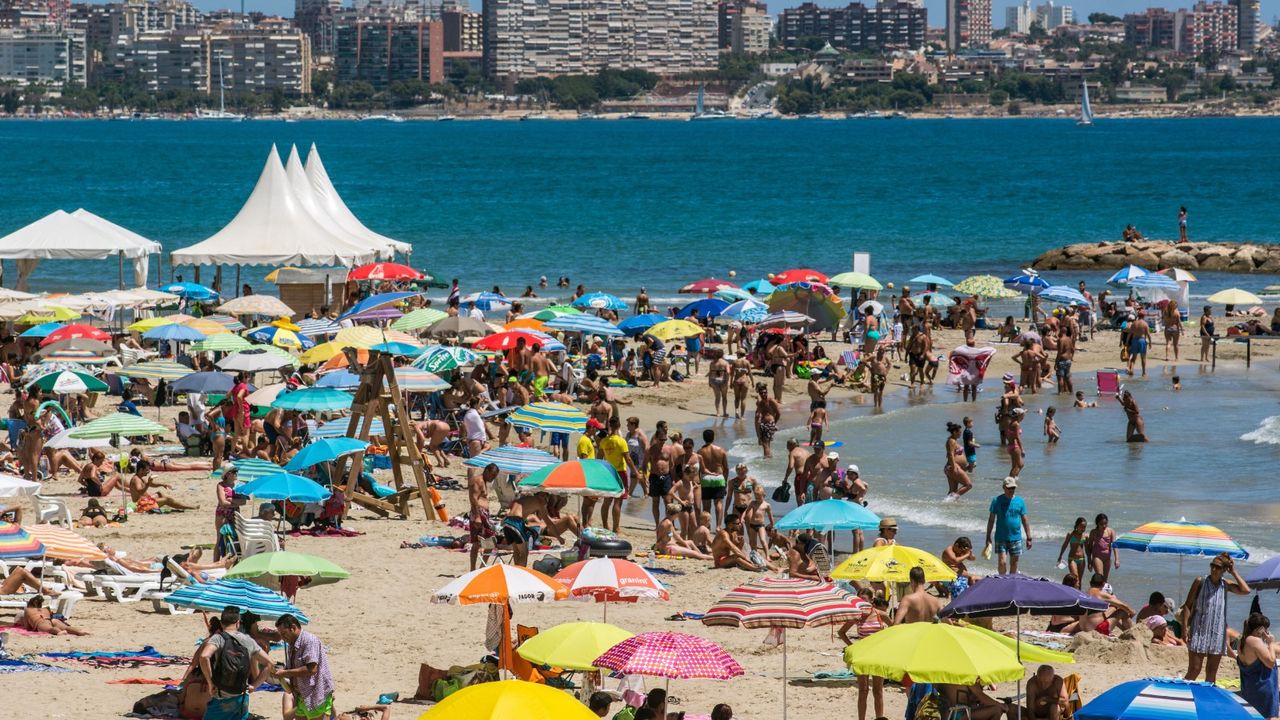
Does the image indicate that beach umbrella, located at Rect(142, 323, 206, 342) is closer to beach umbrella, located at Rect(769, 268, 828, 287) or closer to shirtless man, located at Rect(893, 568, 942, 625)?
beach umbrella, located at Rect(769, 268, 828, 287)

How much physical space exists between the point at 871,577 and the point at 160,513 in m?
7.96

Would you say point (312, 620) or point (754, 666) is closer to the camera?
point (754, 666)

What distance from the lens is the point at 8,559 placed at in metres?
12.7

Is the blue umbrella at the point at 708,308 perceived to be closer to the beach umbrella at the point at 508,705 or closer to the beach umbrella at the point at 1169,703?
the beach umbrella at the point at 1169,703

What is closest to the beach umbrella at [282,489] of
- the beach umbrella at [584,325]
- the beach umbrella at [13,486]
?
the beach umbrella at [13,486]

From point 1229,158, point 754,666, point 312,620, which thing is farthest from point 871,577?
point 1229,158

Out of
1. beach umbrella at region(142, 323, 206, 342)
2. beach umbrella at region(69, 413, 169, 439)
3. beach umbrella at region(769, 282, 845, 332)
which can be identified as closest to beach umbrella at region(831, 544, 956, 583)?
beach umbrella at region(69, 413, 169, 439)

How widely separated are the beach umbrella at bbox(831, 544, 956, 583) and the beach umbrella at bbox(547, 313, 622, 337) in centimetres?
1172

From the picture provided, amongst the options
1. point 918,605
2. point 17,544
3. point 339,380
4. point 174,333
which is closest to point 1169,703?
point 918,605

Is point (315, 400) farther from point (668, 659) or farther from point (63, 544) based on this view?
point (668, 659)

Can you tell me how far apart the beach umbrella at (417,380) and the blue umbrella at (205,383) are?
7.05 feet

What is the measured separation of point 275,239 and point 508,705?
77.2 ft

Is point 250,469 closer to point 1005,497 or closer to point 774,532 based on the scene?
point 774,532

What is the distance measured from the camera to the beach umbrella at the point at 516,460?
1617cm
